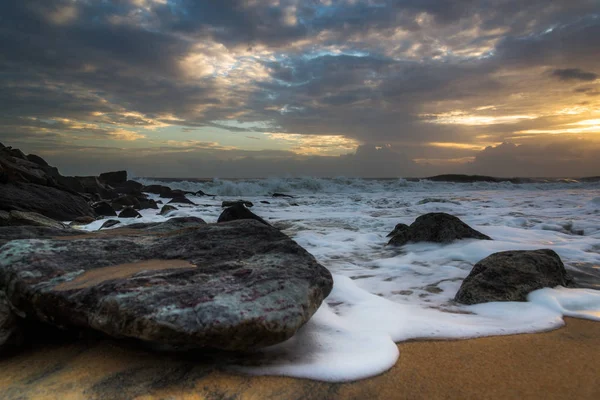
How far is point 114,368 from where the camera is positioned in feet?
5.16

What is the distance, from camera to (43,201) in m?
7.49

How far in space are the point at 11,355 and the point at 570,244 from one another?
563 centimetres

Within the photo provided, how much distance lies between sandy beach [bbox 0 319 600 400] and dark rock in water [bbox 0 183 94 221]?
240 inches

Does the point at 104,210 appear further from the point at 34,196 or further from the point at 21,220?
the point at 21,220

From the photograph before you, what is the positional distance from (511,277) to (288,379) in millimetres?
2054

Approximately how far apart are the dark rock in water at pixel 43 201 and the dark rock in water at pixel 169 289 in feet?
18.0

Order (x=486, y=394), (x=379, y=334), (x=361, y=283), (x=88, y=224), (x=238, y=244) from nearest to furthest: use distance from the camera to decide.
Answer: (x=486, y=394) < (x=379, y=334) < (x=238, y=244) < (x=361, y=283) < (x=88, y=224)

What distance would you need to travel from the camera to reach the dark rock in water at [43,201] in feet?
21.6

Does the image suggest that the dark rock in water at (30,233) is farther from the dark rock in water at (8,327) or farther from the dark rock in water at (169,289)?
the dark rock in water at (8,327)

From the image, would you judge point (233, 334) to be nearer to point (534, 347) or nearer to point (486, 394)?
point (486, 394)

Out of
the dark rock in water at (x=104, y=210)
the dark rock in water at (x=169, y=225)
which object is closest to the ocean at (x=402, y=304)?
the dark rock in water at (x=169, y=225)

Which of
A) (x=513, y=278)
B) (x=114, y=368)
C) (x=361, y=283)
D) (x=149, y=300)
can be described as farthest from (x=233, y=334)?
(x=513, y=278)

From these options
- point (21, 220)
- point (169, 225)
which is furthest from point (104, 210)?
point (169, 225)

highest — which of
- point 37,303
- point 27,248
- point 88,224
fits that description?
point 27,248
